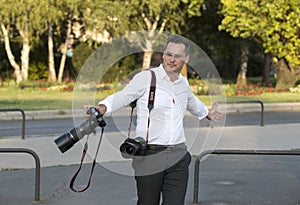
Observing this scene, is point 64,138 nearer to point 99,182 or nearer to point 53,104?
point 99,182

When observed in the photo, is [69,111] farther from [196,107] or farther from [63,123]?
Result: [196,107]

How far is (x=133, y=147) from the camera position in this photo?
5.46 meters

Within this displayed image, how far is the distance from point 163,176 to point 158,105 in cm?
57

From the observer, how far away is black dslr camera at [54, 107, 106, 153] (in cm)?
534

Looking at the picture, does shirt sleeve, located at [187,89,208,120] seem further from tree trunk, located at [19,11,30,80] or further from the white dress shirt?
tree trunk, located at [19,11,30,80]

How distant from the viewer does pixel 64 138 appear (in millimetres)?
5398

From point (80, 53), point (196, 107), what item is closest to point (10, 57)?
point (80, 53)

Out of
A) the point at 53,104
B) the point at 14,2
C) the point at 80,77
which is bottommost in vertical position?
the point at 53,104

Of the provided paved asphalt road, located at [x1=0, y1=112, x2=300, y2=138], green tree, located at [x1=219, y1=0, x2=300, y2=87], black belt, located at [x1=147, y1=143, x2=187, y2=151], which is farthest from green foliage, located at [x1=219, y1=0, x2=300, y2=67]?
black belt, located at [x1=147, y1=143, x2=187, y2=151]

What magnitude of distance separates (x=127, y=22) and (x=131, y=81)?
3035 centimetres

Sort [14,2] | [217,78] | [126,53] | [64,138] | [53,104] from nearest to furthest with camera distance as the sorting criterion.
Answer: [64,138] → [126,53] → [217,78] → [53,104] → [14,2]

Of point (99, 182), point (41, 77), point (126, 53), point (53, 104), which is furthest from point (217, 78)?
point (41, 77)

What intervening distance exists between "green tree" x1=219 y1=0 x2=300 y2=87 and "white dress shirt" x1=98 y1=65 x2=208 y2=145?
982 inches

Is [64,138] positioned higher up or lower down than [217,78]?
lower down
